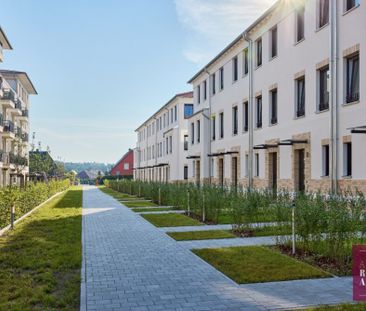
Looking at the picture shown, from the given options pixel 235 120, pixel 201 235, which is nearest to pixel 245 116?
pixel 235 120

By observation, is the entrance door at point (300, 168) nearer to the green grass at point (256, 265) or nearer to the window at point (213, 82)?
the green grass at point (256, 265)

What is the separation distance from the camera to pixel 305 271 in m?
6.93

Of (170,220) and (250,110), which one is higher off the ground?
(250,110)

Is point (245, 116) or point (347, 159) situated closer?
point (347, 159)

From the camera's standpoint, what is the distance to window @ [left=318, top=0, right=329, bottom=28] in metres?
16.6

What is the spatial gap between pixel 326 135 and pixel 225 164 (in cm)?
1202

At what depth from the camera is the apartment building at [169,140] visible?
42531mm

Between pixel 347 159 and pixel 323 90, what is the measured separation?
3.37 meters

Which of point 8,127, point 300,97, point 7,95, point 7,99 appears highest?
point 7,95

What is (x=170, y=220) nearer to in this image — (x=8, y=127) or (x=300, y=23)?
(x=300, y=23)

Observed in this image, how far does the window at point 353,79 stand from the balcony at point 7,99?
34.5m

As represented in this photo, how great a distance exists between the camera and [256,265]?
24.2ft

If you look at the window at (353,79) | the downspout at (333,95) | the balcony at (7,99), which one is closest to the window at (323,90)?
the downspout at (333,95)

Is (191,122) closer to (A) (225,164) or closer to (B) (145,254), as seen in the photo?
(A) (225,164)
